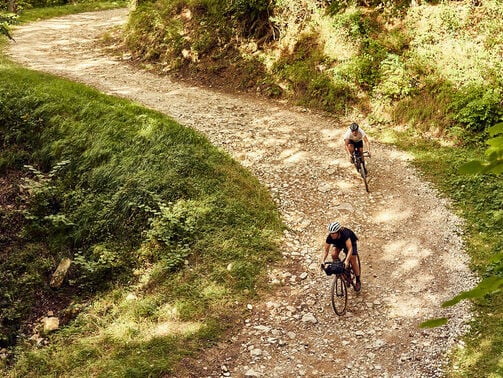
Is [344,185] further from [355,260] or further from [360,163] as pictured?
[355,260]

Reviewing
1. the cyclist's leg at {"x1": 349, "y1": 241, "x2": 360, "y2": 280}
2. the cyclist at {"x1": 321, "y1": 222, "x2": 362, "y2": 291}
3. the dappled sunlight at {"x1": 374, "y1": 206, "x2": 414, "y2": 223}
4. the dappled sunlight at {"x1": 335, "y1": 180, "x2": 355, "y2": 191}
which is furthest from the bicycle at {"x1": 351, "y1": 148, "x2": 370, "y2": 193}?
the cyclist at {"x1": 321, "y1": 222, "x2": 362, "y2": 291}

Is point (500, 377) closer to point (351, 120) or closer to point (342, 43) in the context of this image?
point (351, 120)

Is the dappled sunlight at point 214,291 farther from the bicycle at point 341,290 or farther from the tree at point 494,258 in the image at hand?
the tree at point 494,258

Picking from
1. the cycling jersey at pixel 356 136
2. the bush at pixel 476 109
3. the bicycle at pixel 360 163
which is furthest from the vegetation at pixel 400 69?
the cycling jersey at pixel 356 136

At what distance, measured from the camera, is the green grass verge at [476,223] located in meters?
8.31

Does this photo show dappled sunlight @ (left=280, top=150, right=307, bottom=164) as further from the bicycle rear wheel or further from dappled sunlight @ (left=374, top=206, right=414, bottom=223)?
the bicycle rear wheel

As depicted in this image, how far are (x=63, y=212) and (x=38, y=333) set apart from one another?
12.7 ft

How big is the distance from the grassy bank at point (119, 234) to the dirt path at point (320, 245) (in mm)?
829

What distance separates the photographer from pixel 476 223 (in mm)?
12023

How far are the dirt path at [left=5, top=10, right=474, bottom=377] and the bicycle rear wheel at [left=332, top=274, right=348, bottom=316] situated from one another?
0.21 meters

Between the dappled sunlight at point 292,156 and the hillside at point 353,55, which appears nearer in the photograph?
the dappled sunlight at point 292,156

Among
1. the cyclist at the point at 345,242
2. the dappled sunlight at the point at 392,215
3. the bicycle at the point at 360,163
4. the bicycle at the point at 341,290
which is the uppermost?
the bicycle at the point at 360,163

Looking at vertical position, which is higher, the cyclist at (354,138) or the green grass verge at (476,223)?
the cyclist at (354,138)

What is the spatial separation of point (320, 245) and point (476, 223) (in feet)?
13.6
